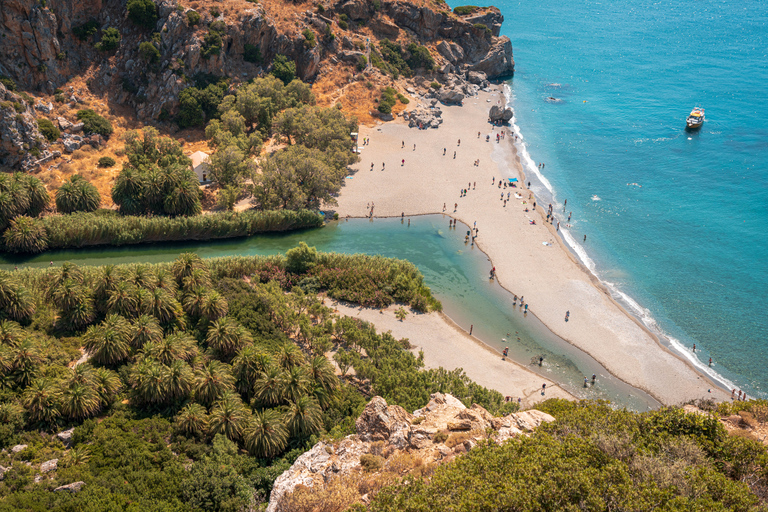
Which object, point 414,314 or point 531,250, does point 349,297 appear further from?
point 531,250

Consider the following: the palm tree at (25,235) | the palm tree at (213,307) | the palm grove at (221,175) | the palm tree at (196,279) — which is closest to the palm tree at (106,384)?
the palm tree at (213,307)

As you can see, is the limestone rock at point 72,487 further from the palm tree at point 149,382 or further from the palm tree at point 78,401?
the palm tree at point 149,382

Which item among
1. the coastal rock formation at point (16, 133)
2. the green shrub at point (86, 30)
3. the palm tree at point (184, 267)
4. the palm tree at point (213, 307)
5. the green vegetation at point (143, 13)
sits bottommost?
the palm tree at point (213, 307)

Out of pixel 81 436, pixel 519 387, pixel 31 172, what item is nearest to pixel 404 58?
pixel 31 172

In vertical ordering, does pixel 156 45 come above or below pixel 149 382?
above

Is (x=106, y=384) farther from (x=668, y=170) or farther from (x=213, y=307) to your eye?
(x=668, y=170)

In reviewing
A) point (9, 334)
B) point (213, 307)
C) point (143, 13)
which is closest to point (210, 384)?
point (213, 307)
